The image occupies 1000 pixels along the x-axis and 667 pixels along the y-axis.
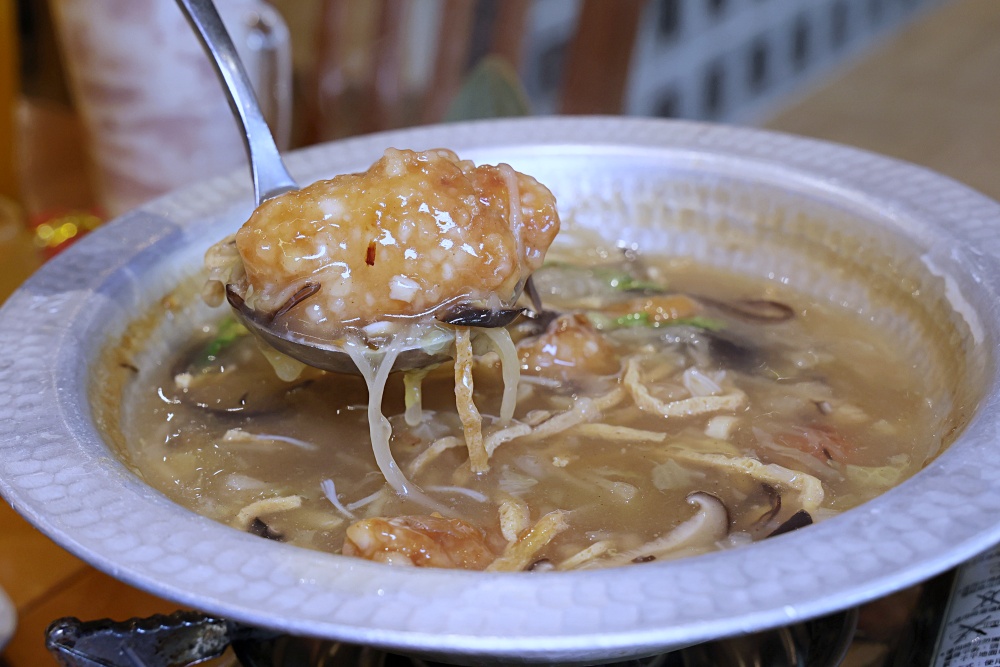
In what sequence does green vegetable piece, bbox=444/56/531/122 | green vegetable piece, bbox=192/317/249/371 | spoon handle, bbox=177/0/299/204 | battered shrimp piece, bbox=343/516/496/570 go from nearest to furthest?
1. battered shrimp piece, bbox=343/516/496/570
2. spoon handle, bbox=177/0/299/204
3. green vegetable piece, bbox=192/317/249/371
4. green vegetable piece, bbox=444/56/531/122

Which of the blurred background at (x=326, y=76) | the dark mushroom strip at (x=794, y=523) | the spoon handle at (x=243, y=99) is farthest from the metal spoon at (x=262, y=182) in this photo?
the blurred background at (x=326, y=76)

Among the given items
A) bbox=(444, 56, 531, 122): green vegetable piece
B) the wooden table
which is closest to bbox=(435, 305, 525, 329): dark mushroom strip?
the wooden table

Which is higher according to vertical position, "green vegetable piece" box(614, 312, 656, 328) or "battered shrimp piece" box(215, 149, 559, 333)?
"battered shrimp piece" box(215, 149, 559, 333)

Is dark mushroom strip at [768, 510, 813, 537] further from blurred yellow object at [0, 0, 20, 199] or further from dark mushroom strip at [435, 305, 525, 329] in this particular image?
blurred yellow object at [0, 0, 20, 199]

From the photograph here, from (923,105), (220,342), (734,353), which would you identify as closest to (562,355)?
(734,353)

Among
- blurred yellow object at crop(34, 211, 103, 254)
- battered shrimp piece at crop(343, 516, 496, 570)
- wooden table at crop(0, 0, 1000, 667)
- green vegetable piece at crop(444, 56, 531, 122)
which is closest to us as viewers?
battered shrimp piece at crop(343, 516, 496, 570)

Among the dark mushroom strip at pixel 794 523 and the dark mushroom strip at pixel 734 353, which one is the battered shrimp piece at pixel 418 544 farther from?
the dark mushroom strip at pixel 734 353

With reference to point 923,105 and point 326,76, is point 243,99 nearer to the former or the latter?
point 326,76
